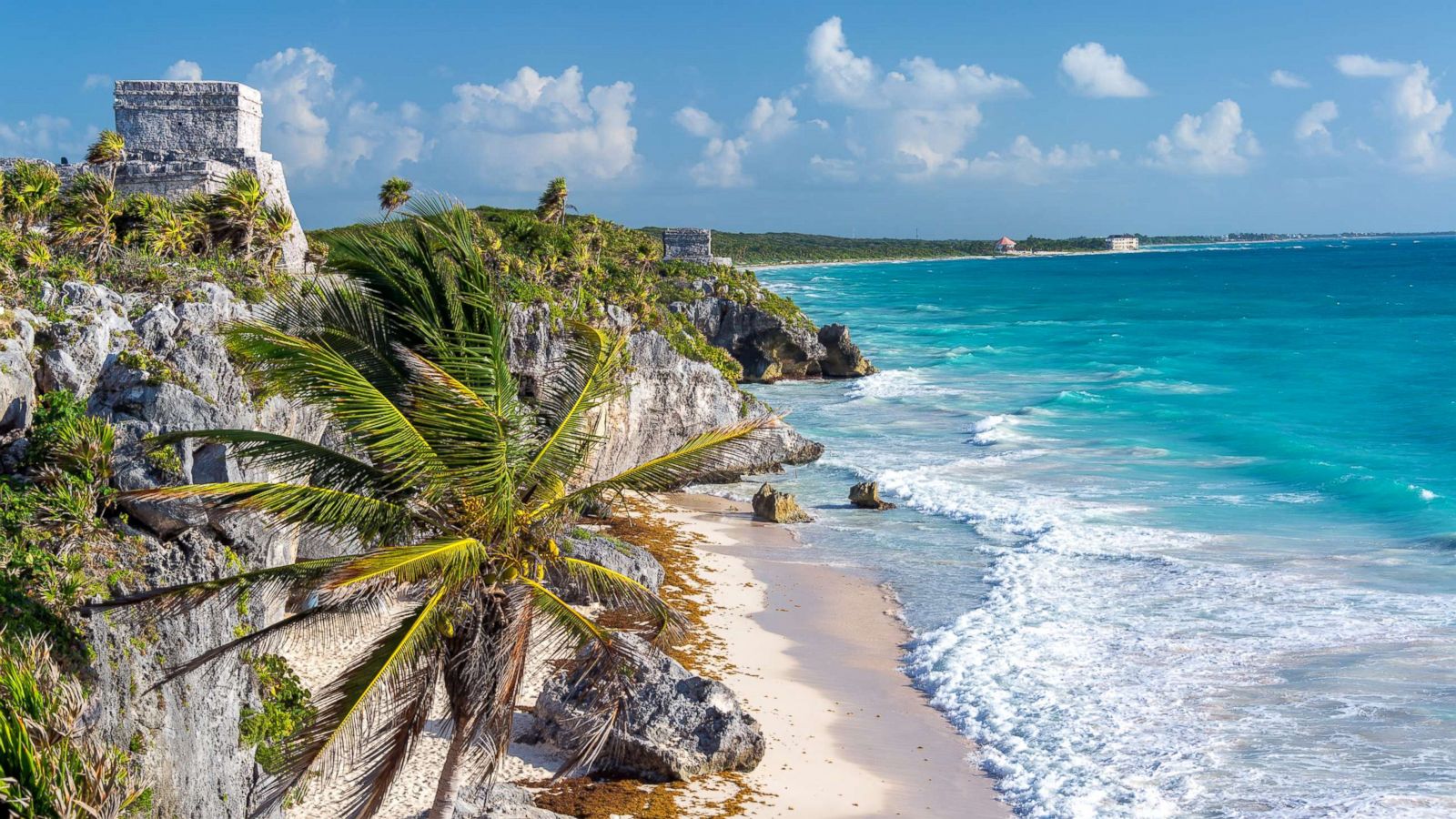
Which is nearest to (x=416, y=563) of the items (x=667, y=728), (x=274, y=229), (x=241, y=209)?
(x=667, y=728)

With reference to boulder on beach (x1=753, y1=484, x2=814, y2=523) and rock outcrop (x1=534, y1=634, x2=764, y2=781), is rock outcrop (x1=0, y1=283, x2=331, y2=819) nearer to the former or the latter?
rock outcrop (x1=534, y1=634, x2=764, y2=781)

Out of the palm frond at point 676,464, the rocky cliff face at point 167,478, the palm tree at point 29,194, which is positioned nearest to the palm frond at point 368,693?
the palm frond at point 676,464

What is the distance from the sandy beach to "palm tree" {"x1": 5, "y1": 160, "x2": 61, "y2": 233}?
1249cm

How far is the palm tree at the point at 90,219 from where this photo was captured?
59.7ft

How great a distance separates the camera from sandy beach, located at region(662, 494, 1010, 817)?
477 inches

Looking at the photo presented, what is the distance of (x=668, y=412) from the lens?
89.1 feet

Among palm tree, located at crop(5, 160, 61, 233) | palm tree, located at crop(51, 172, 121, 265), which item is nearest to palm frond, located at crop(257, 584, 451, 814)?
palm tree, located at crop(51, 172, 121, 265)

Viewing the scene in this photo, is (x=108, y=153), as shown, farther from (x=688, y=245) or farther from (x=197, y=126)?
(x=688, y=245)

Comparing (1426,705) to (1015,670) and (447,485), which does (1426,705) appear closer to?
(1015,670)

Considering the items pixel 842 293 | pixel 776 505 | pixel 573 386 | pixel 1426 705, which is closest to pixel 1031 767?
pixel 1426 705

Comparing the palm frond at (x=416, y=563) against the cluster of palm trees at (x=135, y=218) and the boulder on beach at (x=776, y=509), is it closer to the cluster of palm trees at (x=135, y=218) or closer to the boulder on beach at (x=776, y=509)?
the cluster of palm trees at (x=135, y=218)

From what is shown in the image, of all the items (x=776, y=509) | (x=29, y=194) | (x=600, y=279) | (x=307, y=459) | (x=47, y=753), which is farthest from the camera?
(x=600, y=279)

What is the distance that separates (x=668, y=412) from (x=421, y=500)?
60.6 ft

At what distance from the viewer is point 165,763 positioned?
920cm
